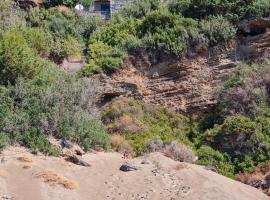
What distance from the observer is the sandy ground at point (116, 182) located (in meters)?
17.3

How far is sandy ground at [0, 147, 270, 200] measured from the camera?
56.8 feet

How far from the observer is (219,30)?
2788 cm

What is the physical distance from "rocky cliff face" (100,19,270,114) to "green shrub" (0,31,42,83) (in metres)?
4.15

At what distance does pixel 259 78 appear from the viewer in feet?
82.8

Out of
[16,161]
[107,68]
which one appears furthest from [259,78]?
[16,161]

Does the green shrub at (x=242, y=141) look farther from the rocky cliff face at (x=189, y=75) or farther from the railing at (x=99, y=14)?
the railing at (x=99, y=14)

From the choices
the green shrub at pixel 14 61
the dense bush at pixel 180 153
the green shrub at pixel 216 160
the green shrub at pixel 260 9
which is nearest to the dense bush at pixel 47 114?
the green shrub at pixel 14 61

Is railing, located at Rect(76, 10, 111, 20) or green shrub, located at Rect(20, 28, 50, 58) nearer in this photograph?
green shrub, located at Rect(20, 28, 50, 58)

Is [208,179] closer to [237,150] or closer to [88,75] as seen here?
[237,150]

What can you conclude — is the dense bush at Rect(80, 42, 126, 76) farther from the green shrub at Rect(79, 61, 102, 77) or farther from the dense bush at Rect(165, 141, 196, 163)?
the dense bush at Rect(165, 141, 196, 163)

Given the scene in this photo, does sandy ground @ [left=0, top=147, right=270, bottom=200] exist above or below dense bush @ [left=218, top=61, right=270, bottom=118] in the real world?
below

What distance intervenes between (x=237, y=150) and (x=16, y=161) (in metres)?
7.99

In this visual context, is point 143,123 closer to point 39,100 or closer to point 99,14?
point 39,100

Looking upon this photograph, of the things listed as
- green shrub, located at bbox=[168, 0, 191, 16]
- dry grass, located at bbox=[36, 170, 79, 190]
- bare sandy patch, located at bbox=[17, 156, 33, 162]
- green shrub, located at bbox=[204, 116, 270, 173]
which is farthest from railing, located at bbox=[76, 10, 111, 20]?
dry grass, located at bbox=[36, 170, 79, 190]
